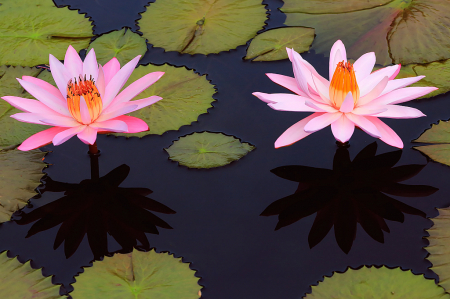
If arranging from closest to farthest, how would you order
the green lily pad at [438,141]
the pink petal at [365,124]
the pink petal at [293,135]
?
the pink petal at [365,124] < the pink petal at [293,135] < the green lily pad at [438,141]

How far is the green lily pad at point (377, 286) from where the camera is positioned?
6.33ft

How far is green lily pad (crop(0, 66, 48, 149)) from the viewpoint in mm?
2713

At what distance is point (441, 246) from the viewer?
2.10 meters

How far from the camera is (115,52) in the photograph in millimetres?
3318

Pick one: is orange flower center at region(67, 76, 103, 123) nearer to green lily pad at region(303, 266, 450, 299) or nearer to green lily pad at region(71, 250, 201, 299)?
green lily pad at region(71, 250, 201, 299)

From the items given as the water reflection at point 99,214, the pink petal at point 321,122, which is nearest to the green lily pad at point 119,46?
the water reflection at point 99,214

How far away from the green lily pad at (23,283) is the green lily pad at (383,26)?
89.8 inches

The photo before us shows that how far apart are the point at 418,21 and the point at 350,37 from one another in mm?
495

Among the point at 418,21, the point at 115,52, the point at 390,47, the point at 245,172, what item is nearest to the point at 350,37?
the point at 390,47

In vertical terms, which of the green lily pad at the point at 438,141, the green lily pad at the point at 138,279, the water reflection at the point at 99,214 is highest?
the green lily pad at the point at 438,141

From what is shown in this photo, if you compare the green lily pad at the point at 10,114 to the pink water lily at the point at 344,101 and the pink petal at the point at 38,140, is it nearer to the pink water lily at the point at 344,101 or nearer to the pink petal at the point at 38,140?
the pink petal at the point at 38,140

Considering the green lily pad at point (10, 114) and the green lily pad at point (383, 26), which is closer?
the green lily pad at point (10, 114)

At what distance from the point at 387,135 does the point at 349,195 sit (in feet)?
1.17

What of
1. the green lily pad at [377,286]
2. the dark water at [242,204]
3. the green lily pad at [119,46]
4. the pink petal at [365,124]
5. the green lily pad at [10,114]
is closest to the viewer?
the green lily pad at [377,286]
